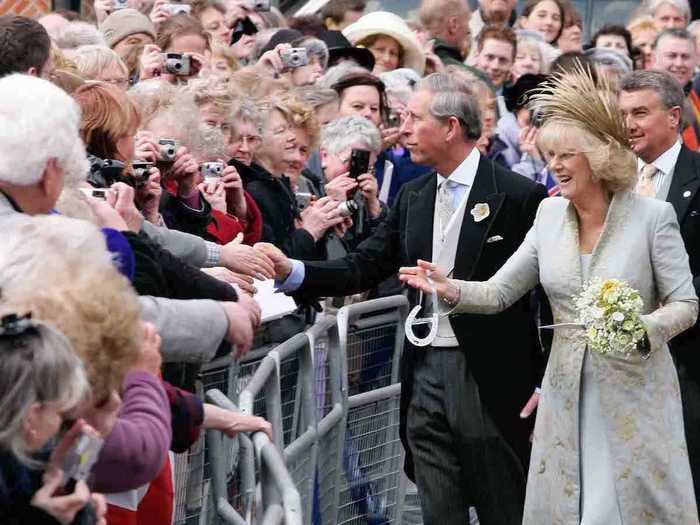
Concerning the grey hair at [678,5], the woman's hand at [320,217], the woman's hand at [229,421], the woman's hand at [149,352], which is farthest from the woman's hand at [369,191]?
the grey hair at [678,5]

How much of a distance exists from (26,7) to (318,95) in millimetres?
3466

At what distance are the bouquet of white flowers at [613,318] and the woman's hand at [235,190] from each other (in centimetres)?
161

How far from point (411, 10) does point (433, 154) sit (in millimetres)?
9870

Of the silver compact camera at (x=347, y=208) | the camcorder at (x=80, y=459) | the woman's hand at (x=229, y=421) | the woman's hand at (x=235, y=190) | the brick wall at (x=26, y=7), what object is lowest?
the camcorder at (x=80, y=459)

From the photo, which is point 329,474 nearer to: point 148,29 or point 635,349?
point 635,349

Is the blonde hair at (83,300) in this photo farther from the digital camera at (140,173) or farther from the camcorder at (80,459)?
the digital camera at (140,173)

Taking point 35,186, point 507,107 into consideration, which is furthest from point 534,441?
point 507,107

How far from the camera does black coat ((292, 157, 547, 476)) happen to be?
7.08 metres

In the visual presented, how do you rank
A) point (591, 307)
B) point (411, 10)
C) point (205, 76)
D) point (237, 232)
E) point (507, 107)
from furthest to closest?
1. point (411, 10)
2. point (507, 107)
3. point (205, 76)
4. point (237, 232)
5. point (591, 307)

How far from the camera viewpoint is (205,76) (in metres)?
7.70

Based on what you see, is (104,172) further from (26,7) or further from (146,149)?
(26,7)

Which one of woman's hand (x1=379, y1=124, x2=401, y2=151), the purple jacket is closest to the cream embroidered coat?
the purple jacket

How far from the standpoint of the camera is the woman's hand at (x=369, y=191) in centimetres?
853

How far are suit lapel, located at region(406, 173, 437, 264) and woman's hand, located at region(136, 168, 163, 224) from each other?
1485mm
